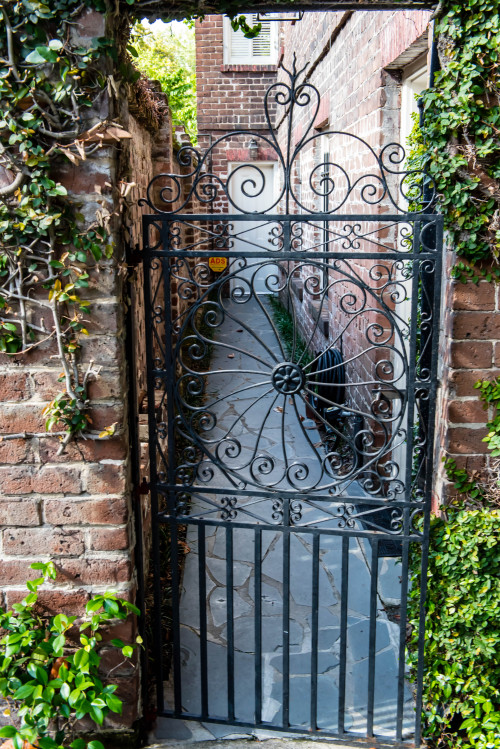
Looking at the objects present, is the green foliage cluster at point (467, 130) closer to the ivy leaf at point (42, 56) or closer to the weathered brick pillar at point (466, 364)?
the weathered brick pillar at point (466, 364)

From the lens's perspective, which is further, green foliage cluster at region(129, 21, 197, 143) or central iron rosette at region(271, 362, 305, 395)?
green foliage cluster at region(129, 21, 197, 143)

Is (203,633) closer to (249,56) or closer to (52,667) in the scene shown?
(52,667)

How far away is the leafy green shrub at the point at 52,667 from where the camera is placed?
232 centimetres

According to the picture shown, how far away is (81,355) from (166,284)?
443mm

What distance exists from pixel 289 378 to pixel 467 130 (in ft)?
3.69

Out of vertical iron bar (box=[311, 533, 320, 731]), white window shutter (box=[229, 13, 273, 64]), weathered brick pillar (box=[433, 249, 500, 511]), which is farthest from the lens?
white window shutter (box=[229, 13, 273, 64])

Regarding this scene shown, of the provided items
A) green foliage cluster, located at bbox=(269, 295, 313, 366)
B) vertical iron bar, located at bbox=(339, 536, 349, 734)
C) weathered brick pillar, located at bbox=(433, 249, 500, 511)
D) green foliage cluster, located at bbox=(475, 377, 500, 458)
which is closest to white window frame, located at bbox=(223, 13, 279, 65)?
green foliage cluster, located at bbox=(269, 295, 313, 366)

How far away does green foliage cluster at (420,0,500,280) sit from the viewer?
234cm

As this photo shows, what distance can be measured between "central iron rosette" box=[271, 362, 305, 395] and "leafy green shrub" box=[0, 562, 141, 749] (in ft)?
3.40

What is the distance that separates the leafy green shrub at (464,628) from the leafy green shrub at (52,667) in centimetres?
122

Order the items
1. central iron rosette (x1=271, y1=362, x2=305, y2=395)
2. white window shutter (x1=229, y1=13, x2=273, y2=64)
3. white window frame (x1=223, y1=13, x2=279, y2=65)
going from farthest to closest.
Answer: white window shutter (x1=229, y1=13, x2=273, y2=64)
white window frame (x1=223, y1=13, x2=279, y2=65)
central iron rosette (x1=271, y1=362, x2=305, y2=395)

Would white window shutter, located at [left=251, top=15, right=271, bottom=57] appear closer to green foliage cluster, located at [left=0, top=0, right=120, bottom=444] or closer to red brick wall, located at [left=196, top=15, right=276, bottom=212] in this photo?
red brick wall, located at [left=196, top=15, right=276, bottom=212]

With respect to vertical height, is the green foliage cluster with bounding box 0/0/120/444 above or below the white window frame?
below

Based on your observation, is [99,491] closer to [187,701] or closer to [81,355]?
[81,355]
